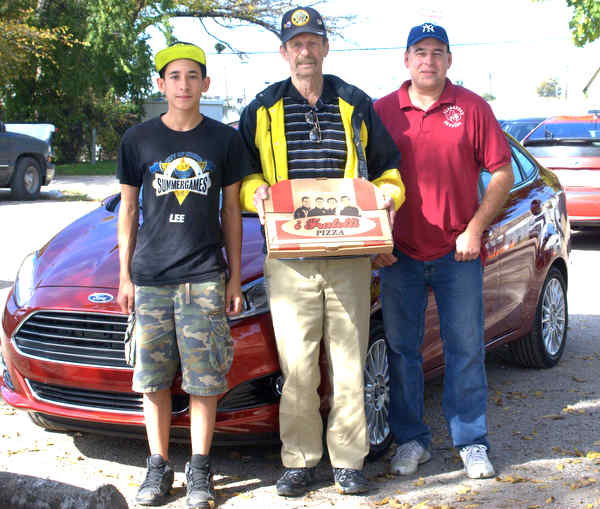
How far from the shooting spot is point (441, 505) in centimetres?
363

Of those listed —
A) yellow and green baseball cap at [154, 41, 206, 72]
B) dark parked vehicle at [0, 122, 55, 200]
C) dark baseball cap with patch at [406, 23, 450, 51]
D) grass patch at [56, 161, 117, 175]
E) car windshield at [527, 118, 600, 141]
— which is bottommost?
yellow and green baseball cap at [154, 41, 206, 72]

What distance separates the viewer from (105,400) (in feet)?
12.4

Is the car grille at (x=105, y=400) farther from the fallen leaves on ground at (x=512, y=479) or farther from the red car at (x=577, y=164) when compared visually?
the red car at (x=577, y=164)

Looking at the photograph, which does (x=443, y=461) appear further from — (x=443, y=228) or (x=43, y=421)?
(x=43, y=421)

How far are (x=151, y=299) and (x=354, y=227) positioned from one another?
91 centimetres

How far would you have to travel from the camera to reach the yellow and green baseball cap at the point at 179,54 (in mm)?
3580

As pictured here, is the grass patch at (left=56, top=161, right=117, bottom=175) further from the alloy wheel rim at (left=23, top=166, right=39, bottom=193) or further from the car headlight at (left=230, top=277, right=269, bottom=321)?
the car headlight at (left=230, top=277, right=269, bottom=321)

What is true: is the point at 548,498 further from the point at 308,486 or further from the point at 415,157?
the point at 415,157

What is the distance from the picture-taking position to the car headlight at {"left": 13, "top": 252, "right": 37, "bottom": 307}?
4.08 m

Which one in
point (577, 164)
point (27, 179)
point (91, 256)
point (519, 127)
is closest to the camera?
point (91, 256)

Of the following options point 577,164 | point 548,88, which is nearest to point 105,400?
point 577,164

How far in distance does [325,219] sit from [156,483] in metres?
1.34

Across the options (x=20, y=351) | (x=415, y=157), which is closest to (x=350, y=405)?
(x=415, y=157)

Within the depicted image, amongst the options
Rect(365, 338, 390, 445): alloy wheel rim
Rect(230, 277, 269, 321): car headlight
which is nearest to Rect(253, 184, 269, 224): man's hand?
Rect(230, 277, 269, 321): car headlight
